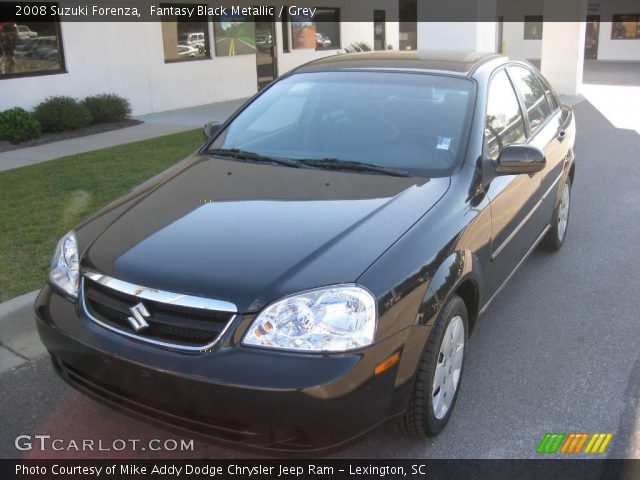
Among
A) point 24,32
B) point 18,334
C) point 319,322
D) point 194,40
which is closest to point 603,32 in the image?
point 194,40

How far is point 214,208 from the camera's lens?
3.27 metres

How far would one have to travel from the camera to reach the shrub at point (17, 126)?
34.5 ft

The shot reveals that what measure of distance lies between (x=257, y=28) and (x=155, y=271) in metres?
16.2

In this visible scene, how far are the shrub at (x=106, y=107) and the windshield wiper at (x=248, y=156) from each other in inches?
362

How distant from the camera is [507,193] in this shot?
385 centimetres

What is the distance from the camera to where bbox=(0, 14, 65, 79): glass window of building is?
1150 cm

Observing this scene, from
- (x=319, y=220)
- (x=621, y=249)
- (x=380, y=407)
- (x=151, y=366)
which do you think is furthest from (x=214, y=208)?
(x=621, y=249)

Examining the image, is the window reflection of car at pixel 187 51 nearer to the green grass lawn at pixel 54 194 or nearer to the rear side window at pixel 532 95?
the green grass lawn at pixel 54 194

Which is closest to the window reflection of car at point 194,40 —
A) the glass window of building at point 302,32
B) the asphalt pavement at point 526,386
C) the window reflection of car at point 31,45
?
the window reflection of car at point 31,45

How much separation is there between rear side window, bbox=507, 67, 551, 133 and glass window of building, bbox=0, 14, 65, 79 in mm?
9496

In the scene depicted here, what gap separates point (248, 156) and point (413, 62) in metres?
1.29

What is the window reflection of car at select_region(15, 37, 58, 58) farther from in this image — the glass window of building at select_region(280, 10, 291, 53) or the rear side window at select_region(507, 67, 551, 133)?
the rear side window at select_region(507, 67, 551, 133)

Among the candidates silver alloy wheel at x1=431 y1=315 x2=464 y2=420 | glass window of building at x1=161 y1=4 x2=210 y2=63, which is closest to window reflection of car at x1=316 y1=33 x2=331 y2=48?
glass window of building at x1=161 y1=4 x2=210 y2=63

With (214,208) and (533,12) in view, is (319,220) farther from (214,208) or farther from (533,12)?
(533,12)
